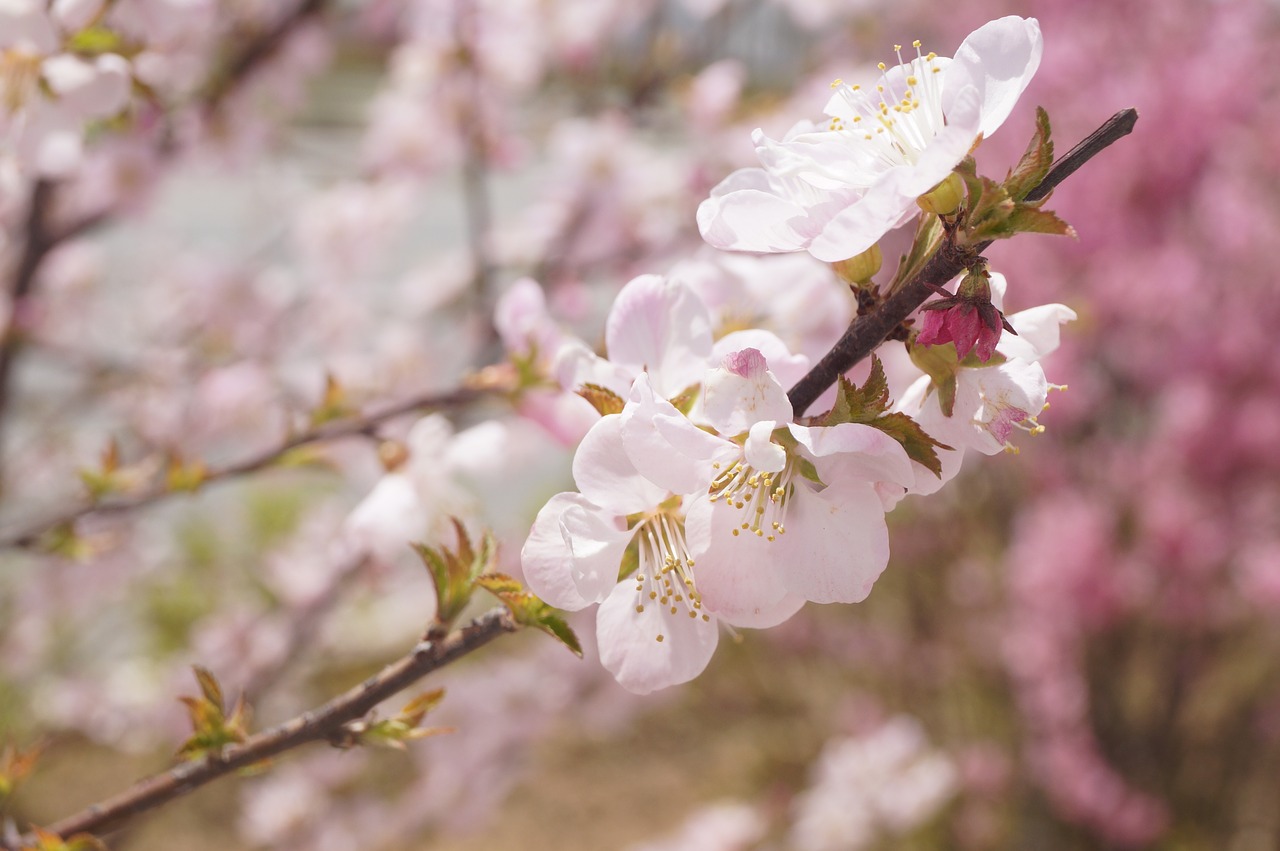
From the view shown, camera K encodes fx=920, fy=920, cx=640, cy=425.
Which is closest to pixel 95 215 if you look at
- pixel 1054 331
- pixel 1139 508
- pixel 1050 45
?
pixel 1054 331

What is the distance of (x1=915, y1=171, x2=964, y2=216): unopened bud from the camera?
301 mm

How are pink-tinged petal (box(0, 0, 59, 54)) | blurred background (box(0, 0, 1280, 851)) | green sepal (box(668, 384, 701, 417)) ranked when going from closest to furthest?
green sepal (box(668, 384, 701, 417)) < pink-tinged petal (box(0, 0, 59, 54)) < blurred background (box(0, 0, 1280, 851))

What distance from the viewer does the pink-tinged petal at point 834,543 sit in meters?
0.32

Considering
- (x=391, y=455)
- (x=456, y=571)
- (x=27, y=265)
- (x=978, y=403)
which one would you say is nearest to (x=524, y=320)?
(x=391, y=455)

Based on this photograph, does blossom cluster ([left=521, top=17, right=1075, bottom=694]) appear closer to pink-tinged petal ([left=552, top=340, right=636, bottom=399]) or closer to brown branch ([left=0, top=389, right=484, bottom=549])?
pink-tinged petal ([left=552, top=340, right=636, bottom=399])

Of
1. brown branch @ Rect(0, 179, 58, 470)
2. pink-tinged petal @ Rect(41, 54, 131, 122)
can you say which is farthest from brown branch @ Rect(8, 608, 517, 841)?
brown branch @ Rect(0, 179, 58, 470)

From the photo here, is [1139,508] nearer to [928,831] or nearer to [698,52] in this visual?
[928,831]

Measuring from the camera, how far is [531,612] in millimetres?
354

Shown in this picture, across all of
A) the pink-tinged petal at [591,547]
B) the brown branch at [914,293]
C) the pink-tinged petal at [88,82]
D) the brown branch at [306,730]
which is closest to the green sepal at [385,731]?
the brown branch at [306,730]

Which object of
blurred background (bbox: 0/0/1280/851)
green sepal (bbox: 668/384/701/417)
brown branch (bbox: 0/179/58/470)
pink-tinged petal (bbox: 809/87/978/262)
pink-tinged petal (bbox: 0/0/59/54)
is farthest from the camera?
blurred background (bbox: 0/0/1280/851)

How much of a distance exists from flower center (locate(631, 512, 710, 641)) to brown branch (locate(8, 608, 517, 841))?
0.18 ft

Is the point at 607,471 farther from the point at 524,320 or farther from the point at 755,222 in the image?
the point at 524,320

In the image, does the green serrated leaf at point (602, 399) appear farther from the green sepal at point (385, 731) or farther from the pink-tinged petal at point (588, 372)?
the green sepal at point (385, 731)

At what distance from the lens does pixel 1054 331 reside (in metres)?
0.35
